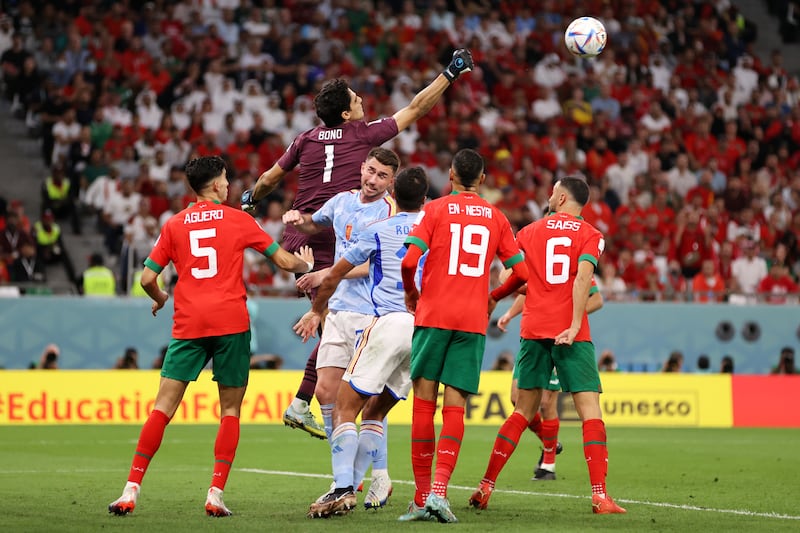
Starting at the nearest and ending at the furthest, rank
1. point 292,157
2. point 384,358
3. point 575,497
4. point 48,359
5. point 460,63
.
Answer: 1. point 384,358
2. point 460,63
3. point 575,497
4. point 292,157
5. point 48,359

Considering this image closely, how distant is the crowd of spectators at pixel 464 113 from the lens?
2255 cm

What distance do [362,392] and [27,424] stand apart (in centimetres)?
1124

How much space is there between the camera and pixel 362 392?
8.88 m

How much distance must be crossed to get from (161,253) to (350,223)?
1.39 m

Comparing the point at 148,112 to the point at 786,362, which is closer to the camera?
the point at 786,362

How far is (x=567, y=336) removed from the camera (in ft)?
30.0

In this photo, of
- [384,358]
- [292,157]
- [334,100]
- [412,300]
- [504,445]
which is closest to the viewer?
[412,300]

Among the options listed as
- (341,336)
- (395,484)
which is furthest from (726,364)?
(341,336)

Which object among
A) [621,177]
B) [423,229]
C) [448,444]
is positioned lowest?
[448,444]

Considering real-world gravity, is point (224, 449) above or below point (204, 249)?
below

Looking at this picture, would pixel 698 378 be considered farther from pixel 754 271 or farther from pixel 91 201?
pixel 91 201

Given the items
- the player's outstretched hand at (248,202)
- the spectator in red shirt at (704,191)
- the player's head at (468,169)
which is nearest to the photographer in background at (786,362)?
the spectator in red shirt at (704,191)

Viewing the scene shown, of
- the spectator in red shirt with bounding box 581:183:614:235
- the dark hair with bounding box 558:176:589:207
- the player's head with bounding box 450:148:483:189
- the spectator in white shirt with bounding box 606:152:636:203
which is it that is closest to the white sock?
the player's head with bounding box 450:148:483:189

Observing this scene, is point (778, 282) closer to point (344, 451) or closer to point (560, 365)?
point (560, 365)
